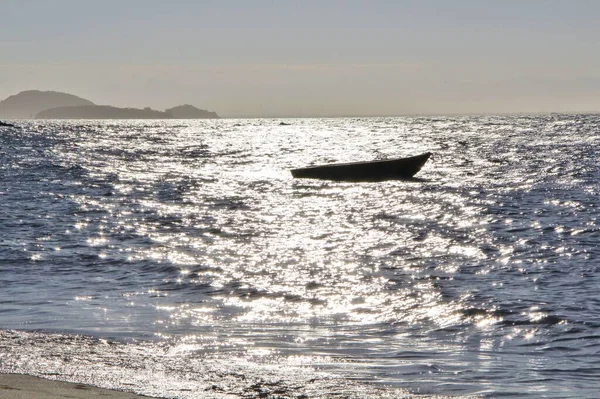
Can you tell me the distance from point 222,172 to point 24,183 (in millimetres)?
15788

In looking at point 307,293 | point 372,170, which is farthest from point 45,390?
point 372,170

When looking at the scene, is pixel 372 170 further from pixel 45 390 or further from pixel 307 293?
pixel 45 390

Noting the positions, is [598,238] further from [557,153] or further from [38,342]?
[557,153]

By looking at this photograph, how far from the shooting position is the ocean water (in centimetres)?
1002

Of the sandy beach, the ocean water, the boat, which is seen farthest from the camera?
the boat

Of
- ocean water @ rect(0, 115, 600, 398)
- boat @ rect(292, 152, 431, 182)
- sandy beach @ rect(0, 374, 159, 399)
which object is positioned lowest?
ocean water @ rect(0, 115, 600, 398)

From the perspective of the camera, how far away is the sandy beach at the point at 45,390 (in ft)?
25.2

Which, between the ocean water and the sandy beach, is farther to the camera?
the ocean water

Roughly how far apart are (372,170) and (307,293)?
105ft

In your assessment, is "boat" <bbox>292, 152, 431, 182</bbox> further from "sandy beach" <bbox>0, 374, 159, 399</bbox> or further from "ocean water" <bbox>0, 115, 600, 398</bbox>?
"sandy beach" <bbox>0, 374, 159, 399</bbox>

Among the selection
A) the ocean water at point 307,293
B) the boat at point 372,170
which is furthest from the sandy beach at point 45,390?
the boat at point 372,170

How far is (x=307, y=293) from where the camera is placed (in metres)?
16.4

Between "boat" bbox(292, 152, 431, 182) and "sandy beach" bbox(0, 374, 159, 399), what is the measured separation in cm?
3991

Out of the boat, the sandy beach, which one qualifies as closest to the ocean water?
the sandy beach
